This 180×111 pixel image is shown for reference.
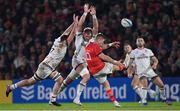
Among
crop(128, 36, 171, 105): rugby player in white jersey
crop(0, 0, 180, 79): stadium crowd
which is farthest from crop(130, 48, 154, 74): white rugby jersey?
crop(0, 0, 180, 79): stadium crowd

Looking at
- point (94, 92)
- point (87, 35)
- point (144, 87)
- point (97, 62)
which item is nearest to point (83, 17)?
point (87, 35)

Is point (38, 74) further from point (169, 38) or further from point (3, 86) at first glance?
point (169, 38)

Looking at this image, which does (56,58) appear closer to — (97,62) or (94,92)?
(97,62)

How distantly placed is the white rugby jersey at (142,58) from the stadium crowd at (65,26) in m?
2.87

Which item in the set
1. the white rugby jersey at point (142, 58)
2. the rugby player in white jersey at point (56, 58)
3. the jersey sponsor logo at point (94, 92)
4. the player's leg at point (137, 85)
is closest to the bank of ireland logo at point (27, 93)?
the jersey sponsor logo at point (94, 92)

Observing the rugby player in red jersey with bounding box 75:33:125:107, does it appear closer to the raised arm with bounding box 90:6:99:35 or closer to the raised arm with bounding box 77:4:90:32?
the raised arm with bounding box 90:6:99:35

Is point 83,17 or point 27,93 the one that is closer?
point 83,17

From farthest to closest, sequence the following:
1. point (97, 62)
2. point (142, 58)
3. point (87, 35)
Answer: point (142, 58) → point (97, 62) → point (87, 35)

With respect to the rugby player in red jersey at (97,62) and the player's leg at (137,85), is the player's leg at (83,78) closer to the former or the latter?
the rugby player in red jersey at (97,62)

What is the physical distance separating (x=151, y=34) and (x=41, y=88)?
4105 millimetres

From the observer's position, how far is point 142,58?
62.3ft

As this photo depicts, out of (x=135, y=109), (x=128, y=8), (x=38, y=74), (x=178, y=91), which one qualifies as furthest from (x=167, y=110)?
(x=128, y=8)

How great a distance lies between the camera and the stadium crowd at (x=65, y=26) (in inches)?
890

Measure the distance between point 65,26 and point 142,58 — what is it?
589 centimetres
